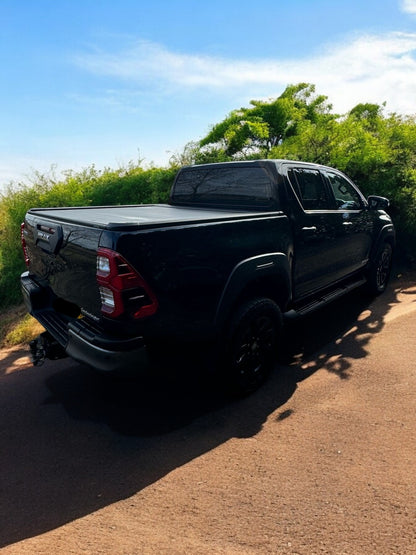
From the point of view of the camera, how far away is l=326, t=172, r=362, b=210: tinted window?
447 cm

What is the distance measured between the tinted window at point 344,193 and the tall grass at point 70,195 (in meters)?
5.02

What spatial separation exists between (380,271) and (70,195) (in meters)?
7.57

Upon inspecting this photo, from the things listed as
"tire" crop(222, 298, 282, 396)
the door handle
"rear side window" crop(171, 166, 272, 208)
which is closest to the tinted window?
the door handle

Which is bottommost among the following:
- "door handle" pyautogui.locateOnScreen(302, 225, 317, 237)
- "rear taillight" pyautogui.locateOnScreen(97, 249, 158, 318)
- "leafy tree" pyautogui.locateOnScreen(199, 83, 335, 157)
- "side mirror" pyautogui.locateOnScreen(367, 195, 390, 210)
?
"rear taillight" pyautogui.locateOnScreen(97, 249, 158, 318)

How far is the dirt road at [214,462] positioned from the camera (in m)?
2.00

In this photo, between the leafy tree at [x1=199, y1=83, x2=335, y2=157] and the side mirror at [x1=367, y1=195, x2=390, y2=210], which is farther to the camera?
the leafy tree at [x1=199, y1=83, x2=335, y2=157]

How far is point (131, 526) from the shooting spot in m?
2.07

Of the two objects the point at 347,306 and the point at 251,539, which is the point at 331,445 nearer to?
the point at 251,539

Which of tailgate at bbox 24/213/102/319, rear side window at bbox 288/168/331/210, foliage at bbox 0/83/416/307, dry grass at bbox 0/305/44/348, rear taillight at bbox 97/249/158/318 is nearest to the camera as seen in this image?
rear taillight at bbox 97/249/158/318

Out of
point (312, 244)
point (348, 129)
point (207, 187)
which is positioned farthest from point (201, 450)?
point (348, 129)

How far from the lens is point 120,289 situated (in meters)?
2.26

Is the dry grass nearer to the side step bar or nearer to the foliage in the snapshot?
the foliage

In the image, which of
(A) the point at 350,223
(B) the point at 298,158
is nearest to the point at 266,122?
(B) the point at 298,158

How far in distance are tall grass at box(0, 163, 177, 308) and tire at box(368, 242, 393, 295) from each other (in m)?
5.11
